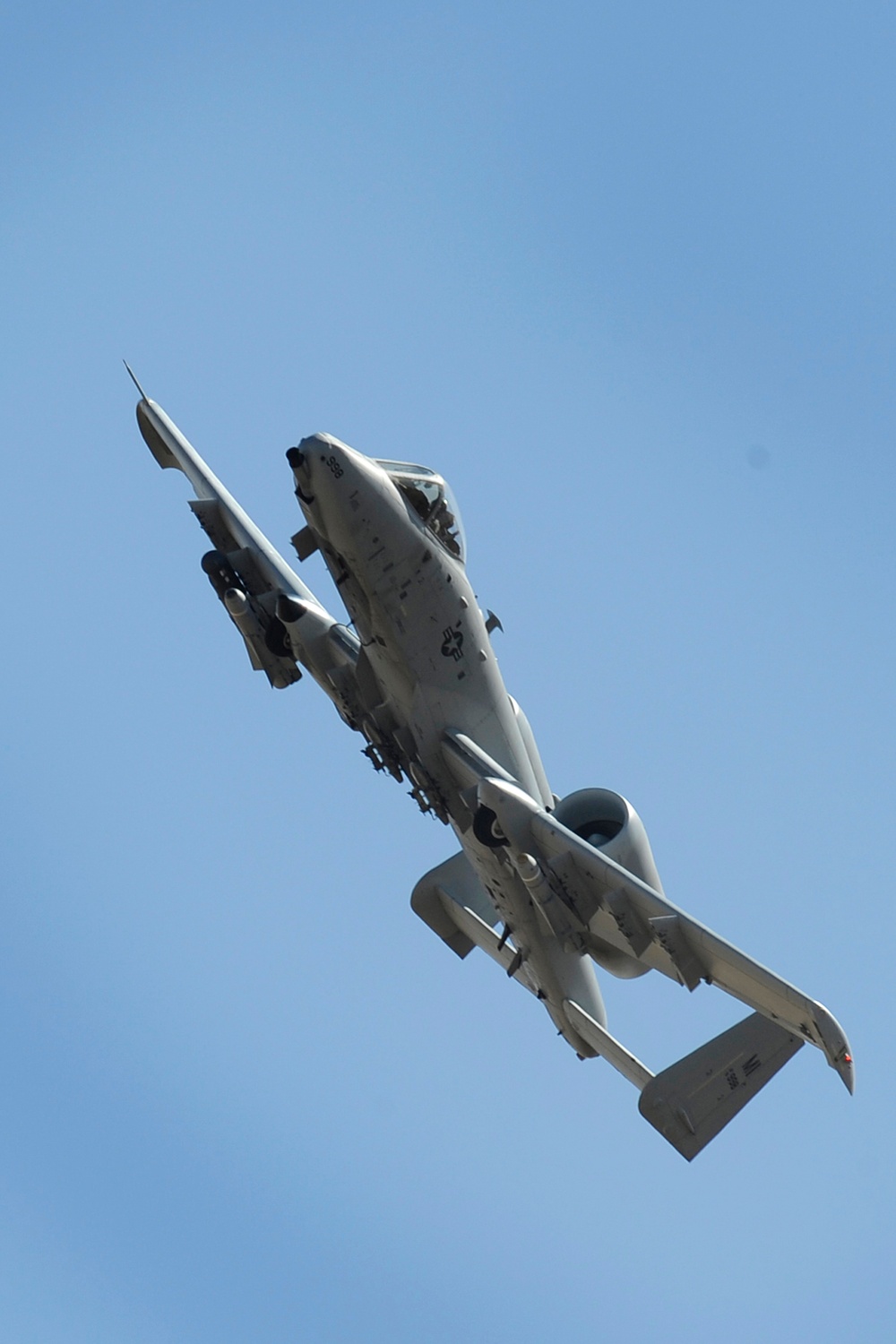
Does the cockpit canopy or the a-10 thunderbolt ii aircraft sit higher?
the cockpit canopy

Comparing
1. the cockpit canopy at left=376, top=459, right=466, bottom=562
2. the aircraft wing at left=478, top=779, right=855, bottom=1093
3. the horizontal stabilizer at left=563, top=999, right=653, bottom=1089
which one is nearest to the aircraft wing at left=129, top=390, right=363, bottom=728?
the cockpit canopy at left=376, top=459, right=466, bottom=562

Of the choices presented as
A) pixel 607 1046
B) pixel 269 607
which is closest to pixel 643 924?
pixel 607 1046

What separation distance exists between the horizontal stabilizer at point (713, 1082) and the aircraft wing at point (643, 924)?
2.71 feet

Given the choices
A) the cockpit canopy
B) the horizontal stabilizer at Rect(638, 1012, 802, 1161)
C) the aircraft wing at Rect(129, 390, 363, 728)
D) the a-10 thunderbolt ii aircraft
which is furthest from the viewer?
the aircraft wing at Rect(129, 390, 363, 728)

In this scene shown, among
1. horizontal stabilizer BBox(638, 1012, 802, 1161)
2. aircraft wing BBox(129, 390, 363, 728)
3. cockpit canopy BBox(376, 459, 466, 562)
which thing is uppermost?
cockpit canopy BBox(376, 459, 466, 562)

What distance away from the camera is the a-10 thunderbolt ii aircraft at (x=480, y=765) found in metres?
30.0

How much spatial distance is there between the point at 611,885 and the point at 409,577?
6.72 meters

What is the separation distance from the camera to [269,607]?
3497cm

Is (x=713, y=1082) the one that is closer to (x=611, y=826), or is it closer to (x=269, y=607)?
(x=611, y=826)

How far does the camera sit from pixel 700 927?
98.1 feet

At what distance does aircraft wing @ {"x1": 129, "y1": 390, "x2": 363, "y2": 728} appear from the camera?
3388 cm

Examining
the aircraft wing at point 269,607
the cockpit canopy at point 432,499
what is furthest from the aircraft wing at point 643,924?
the cockpit canopy at point 432,499

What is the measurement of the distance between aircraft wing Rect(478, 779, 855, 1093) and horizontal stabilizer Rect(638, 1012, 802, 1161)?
32.6 inches

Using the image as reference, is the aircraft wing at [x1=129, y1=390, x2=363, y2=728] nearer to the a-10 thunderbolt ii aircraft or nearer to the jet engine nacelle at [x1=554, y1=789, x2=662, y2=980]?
the a-10 thunderbolt ii aircraft
